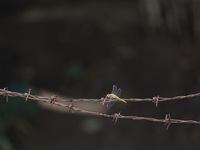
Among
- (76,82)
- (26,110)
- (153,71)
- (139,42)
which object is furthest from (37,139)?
(139,42)

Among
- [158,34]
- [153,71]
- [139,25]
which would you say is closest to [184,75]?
[153,71]

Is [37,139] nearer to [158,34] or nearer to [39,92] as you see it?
[39,92]

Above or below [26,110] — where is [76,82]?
above

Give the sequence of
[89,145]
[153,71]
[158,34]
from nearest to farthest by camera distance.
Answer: [89,145] → [153,71] → [158,34]

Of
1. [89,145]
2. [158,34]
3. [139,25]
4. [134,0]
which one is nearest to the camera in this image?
[89,145]

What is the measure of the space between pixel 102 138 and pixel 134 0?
2.92 meters

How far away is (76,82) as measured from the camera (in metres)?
4.93

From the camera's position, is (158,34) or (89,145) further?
(158,34)

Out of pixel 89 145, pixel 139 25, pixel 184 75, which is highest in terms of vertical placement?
pixel 139 25

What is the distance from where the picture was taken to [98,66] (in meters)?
5.08

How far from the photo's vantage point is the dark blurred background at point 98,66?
410 cm

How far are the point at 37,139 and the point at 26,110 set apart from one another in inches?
16.1

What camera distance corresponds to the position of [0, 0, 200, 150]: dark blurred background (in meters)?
4.10

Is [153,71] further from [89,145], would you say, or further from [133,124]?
[89,145]
